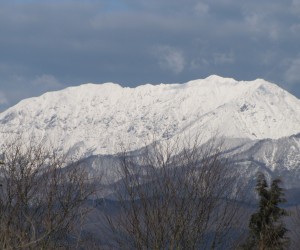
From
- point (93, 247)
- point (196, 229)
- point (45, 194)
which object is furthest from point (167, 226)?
point (93, 247)

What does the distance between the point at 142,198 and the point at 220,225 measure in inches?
119

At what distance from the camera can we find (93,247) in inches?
1435

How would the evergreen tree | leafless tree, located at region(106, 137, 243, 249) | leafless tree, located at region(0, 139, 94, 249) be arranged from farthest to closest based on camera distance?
1. the evergreen tree
2. leafless tree, located at region(106, 137, 243, 249)
3. leafless tree, located at region(0, 139, 94, 249)

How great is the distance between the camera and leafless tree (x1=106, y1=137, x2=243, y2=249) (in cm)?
2986

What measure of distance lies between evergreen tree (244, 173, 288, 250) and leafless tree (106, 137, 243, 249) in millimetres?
11350

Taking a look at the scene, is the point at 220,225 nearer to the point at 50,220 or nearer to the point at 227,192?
the point at 227,192

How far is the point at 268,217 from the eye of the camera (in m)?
45.4

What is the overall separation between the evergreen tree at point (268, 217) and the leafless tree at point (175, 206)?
11350 mm

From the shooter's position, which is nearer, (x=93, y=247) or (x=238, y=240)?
(x=238, y=240)

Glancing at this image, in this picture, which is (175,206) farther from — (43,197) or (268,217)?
(268,217)

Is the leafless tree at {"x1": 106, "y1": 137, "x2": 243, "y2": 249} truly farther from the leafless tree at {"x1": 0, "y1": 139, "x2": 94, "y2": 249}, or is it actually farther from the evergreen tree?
the evergreen tree

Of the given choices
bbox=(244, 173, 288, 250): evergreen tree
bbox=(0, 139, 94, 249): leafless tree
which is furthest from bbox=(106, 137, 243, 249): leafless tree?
bbox=(244, 173, 288, 250): evergreen tree

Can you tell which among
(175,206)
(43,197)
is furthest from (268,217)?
(43,197)

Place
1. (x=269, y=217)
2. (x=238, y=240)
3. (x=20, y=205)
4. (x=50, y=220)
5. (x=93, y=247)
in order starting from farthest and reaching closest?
(x=269, y=217) < (x=93, y=247) < (x=238, y=240) < (x=20, y=205) < (x=50, y=220)
